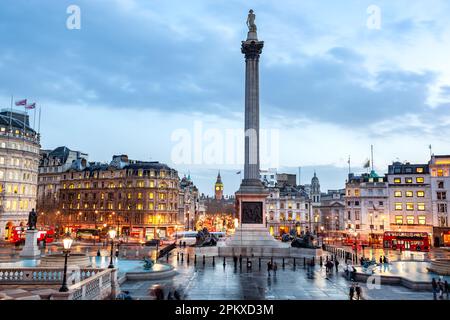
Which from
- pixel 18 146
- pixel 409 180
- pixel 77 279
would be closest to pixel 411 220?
pixel 409 180

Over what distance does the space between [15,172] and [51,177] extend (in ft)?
108

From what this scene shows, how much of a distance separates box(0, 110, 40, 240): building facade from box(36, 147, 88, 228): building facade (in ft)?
73.5

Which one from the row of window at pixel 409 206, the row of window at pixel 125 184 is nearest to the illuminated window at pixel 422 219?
the row of window at pixel 409 206

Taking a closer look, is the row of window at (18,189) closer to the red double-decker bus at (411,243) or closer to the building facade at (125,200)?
the building facade at (125,200)

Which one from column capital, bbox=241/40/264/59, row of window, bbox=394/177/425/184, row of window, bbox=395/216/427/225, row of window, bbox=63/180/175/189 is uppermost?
column capital, bbox=241/40/264/59

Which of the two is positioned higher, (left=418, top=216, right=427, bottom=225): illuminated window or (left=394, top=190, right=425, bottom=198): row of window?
(left=394, top=190, right=425, bottom=198): row of window

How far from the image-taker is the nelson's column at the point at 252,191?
46650 mm

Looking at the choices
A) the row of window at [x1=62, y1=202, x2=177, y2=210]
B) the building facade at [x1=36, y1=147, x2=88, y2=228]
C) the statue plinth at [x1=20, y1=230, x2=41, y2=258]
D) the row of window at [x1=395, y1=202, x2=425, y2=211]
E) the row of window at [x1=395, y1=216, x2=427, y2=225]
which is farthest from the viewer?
the building facade at [x1=36, y1=147, x2=88, y2=228]

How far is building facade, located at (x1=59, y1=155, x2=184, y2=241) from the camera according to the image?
88062mm

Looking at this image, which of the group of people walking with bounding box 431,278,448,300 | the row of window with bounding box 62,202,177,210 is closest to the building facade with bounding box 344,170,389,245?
the row of window with bounding box 62,202,177,210

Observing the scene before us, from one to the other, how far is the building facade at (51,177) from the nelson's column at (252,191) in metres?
66.1

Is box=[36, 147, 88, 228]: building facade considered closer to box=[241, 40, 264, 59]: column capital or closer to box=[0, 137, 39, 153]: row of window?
box=[0, 137, 39, 153]: row of window
